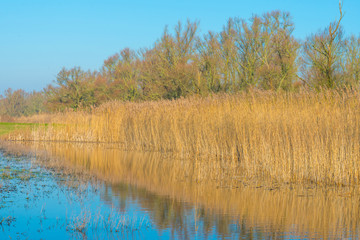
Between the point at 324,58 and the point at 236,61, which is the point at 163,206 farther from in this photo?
the point at 236,61

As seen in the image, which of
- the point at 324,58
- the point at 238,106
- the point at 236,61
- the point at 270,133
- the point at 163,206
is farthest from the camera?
the point at 236,61

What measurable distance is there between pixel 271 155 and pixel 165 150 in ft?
20.0

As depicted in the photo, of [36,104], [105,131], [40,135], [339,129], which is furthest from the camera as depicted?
[36,104]

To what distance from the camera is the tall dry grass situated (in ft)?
25.5

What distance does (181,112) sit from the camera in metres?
13.3

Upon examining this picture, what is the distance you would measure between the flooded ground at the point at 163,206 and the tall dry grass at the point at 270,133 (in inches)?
19.0

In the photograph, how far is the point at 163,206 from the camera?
659cm

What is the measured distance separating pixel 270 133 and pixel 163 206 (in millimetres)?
3327

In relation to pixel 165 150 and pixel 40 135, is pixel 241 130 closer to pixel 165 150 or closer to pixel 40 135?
pixel 165 150

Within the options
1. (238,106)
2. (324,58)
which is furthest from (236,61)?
(238,106)

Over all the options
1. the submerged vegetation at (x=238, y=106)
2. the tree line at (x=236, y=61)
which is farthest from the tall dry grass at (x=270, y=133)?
the tree line at (x=236, y=61)

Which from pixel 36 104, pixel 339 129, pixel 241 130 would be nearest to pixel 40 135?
pixel 241 130

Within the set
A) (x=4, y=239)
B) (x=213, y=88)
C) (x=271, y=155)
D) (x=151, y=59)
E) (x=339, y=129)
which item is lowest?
(x=4, y=239)

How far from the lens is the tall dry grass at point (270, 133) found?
7770 millimetres
